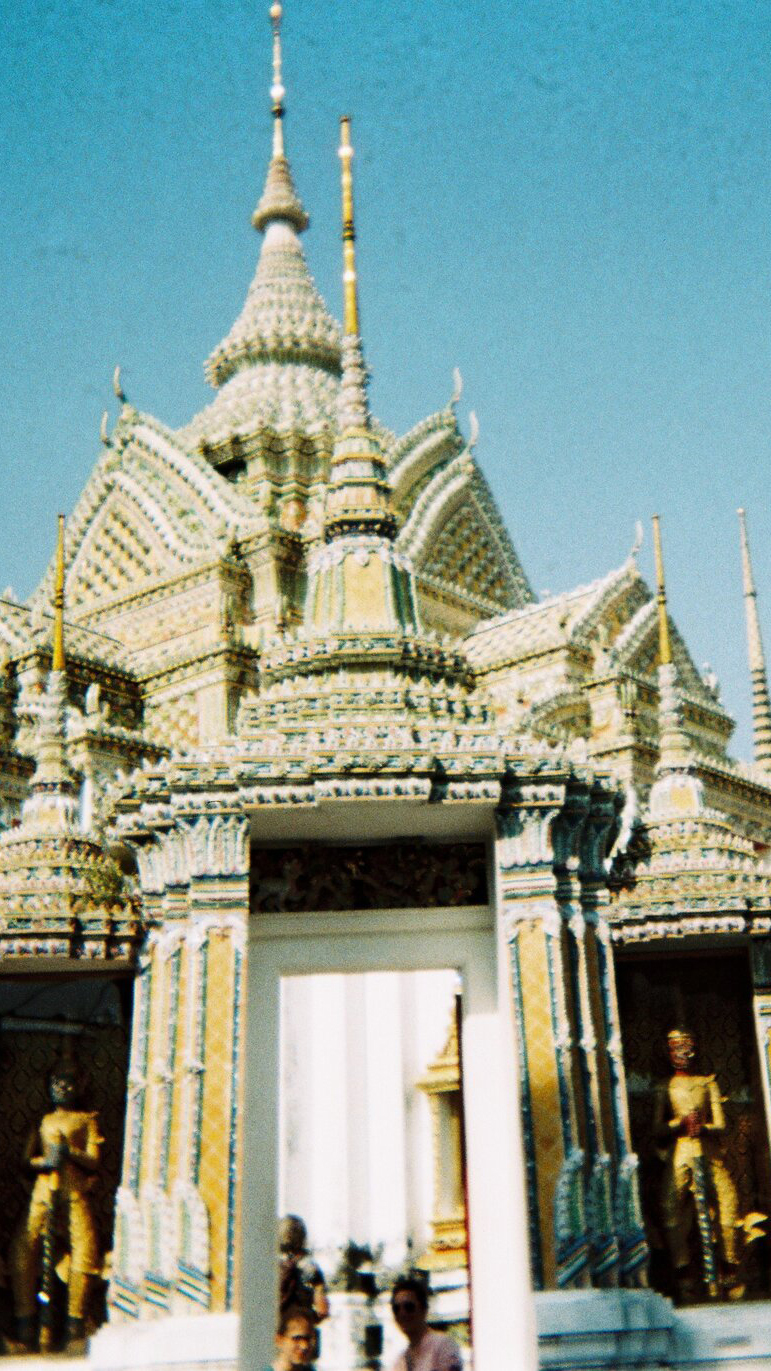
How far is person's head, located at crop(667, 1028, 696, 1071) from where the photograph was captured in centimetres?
941

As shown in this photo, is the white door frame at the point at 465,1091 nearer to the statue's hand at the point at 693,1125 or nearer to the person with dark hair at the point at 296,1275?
the person with dark hair at the point at 296,1275

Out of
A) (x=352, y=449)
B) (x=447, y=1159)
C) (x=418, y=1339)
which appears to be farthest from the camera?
(x=447, y=1159)

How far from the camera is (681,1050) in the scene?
9.41 metres

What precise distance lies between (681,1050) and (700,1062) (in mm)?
210

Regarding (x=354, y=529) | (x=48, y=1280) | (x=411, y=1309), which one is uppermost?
(x=354, y=529)

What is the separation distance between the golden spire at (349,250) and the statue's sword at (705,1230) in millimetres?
5575

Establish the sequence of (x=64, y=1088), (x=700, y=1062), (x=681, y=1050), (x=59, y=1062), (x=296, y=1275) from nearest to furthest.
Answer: (x=64, y=1088)
(x=59, y=1062)
(x=681, y=1050)
(x=700, y=1062)
(x=296, y=1275)

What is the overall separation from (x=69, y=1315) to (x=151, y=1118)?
113 cm

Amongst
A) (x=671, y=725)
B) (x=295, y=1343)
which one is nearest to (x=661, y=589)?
(x=671, y=725)

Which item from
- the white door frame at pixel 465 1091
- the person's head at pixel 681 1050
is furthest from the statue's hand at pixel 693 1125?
the white door frame at pixel 465 1091

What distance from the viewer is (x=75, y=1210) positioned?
888 centimetres

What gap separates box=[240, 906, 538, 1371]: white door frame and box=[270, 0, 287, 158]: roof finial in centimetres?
2604

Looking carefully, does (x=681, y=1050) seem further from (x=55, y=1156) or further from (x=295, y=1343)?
(x=295, y=1343)

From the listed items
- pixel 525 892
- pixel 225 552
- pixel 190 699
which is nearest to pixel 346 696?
pixel 525 892
